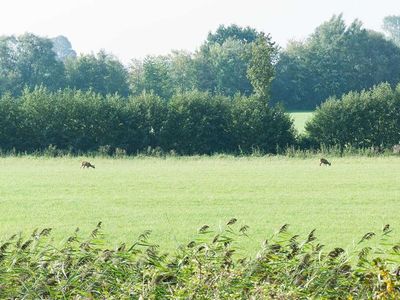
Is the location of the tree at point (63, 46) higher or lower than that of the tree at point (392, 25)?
lower

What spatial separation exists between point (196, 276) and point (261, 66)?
41763mm

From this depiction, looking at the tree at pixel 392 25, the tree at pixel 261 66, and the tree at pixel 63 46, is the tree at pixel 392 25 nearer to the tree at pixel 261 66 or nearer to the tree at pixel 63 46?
the tree at pixel 63 46

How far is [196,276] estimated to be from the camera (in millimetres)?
6539

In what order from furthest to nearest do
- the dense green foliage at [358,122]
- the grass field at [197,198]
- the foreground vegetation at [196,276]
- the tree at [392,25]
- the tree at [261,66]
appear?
the tree at [392,25], the tree at [261,66], the dense green foliage at [358,122], the grass field at [197,198], the foreground vegetation at [196,276]

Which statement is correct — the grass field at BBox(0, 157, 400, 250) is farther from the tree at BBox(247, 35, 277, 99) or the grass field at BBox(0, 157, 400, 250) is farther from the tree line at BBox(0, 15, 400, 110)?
the tree line at BBox(0, 15, 400, 110)

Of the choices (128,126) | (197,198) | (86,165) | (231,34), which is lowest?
(197,198)

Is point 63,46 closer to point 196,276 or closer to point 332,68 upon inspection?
point 332,68

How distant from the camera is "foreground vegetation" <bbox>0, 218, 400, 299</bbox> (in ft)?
20.7

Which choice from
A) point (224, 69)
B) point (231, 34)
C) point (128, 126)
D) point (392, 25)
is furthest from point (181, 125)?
point (392, 25)

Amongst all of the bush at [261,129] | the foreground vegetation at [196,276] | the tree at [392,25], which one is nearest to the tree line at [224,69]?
the bush at [261,129]

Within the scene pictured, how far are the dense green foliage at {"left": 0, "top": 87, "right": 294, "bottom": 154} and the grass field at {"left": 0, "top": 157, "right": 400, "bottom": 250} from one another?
18.6 feet

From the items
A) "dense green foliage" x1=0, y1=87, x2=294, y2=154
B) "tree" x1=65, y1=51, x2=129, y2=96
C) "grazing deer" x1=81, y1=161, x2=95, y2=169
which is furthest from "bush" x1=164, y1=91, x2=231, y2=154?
"tree" x1=65, y1=51, x2=129, y2=96

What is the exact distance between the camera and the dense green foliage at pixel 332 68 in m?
81.1

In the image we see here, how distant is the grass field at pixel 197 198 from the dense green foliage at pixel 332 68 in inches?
1741
